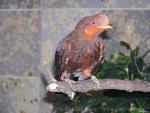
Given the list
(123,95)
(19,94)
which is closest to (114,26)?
(123,95)

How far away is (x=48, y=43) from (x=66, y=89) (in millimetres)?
1026

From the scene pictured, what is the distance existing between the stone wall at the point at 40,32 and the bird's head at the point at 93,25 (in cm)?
80

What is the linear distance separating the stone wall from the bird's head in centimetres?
80

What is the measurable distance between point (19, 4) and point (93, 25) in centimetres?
101

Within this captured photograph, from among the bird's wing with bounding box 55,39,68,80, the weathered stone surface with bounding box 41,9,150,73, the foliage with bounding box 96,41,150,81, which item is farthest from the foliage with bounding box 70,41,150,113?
the bird's wing with bounding box 55,39,68,80

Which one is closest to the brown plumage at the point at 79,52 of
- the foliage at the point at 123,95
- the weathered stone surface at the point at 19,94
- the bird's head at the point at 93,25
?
the bird's head at the point at 93,25

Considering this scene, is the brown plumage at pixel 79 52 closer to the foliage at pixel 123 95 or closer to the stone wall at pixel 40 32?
the foliage at pixel 123 95

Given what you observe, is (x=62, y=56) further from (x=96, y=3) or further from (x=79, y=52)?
(x=96, y=3)

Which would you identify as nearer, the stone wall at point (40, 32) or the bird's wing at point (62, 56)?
the bird's wing at point (62, 56)

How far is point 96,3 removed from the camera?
2.17 meters

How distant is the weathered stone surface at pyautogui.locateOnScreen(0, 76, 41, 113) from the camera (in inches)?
90.8

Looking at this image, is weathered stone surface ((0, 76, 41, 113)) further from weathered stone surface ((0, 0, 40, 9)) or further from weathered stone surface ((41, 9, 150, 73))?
weathered stone surface ((0, 0, 40, 9))

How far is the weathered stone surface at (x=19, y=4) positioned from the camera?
221 centimetres

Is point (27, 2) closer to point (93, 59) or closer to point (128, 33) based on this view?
point (128, 33)
